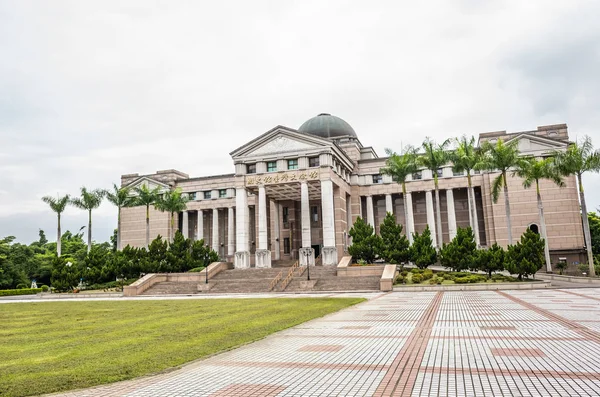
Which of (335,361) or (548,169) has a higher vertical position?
(548,169)

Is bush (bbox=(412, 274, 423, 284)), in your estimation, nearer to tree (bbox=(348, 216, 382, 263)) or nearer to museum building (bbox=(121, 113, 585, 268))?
tree (bbox=(348, 216, 382, 263))

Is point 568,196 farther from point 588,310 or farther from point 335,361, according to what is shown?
point 335,361

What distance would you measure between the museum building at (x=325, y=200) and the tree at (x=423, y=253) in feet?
24.9

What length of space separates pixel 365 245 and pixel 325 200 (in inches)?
246

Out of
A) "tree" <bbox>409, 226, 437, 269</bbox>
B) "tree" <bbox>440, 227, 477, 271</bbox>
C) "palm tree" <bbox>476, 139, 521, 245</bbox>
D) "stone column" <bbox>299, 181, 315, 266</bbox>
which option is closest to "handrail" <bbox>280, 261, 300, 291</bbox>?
"stone column" <bbox>299, 181, 315, 266</bbox>

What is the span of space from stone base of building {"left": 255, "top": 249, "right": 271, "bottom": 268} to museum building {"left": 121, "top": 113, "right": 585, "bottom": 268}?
11 cm

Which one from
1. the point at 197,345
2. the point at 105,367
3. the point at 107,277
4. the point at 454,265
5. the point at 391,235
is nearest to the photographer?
the point at 105,367

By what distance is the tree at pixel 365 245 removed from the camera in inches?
1656

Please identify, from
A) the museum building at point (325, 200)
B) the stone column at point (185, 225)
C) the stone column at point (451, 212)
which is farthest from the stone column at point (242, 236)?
the stone column at point (451, 212)

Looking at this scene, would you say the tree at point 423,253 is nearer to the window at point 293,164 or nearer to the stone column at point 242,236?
the window at point 293,164

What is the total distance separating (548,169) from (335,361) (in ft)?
120

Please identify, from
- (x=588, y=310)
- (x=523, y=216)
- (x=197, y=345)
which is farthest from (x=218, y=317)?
(x=523, y=216)

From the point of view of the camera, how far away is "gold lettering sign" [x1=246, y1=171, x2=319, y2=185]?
4591 cm

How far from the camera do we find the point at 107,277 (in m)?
45.8
